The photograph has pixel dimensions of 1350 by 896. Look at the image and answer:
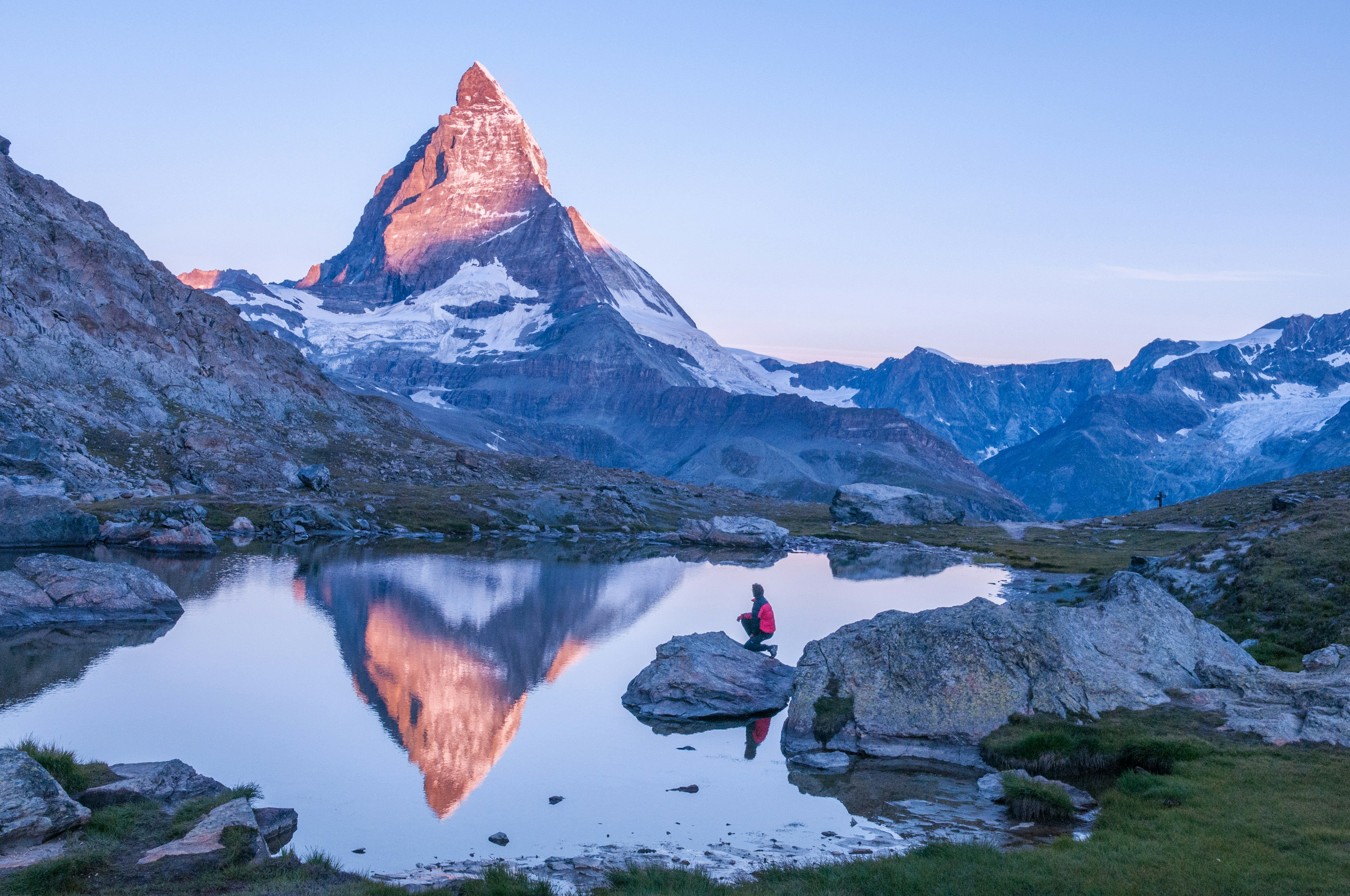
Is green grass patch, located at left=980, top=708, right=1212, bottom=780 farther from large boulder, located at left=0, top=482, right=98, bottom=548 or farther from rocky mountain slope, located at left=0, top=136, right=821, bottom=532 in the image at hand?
rocky mountain slope, located at left=0, top=136, right=821, bottom=532

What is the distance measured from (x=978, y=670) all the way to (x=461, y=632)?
26161 millimetres

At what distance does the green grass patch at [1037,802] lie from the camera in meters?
19.8

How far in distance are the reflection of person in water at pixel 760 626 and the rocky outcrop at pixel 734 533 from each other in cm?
6737

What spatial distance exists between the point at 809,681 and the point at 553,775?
8535mm

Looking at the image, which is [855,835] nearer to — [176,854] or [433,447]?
[176,854]

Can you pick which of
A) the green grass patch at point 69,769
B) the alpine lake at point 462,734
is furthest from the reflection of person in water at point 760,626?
the green grass patch at point 69,769

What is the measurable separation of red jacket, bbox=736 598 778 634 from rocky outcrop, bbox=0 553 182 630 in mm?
27288

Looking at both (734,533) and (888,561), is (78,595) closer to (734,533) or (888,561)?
(888,561)

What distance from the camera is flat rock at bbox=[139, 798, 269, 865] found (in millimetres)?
15719

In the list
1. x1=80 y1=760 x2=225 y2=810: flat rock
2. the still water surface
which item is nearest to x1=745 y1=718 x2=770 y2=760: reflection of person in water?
the still water surface

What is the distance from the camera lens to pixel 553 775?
23969 mm

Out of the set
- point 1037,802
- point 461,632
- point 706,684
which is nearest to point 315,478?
point 461,632

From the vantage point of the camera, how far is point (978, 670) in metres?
26.5

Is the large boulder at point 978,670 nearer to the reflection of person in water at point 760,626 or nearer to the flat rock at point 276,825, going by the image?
the reflection of person in water at point 760,626
